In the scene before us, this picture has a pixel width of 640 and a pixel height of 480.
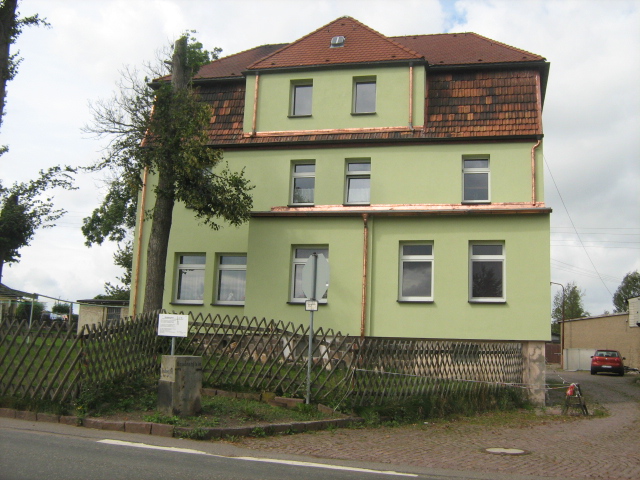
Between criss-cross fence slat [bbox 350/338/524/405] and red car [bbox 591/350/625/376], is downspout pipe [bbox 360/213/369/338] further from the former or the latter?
red car [bbox 591/350/625/376]

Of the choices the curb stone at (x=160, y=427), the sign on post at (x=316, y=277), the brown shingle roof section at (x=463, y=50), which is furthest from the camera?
the brown shingle roof section at (x=463, y=50)

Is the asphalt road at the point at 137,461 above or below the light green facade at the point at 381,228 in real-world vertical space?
below

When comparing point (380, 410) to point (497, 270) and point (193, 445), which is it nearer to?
point (193, 445)

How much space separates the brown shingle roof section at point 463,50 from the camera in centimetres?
2138

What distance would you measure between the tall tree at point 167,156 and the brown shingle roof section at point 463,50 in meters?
8.35

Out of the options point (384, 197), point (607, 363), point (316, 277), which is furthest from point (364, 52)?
point (607, 363)

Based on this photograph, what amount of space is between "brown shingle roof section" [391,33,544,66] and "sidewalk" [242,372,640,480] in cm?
1238

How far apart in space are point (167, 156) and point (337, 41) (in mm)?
8329

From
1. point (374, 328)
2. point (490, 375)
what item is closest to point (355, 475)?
point (490, 375)

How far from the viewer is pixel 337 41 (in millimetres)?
22719

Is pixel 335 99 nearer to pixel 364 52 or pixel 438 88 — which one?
pixel 364 52

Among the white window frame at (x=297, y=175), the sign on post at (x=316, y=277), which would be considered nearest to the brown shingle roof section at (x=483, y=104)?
the white window frame at (x=297, y=175)

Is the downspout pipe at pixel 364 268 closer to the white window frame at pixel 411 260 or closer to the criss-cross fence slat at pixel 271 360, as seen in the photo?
the white window frame at pixel 411 260

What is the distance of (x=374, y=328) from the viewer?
1988 centimetres
